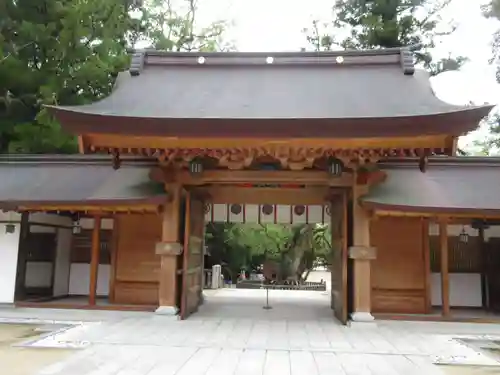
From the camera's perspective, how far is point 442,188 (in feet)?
26.5

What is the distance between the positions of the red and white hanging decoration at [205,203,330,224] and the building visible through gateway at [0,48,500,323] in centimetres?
3

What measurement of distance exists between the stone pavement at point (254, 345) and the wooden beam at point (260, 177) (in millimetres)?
2116

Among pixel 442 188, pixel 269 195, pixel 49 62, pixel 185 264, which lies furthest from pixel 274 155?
pixel 49 62

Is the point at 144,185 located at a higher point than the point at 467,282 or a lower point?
higher

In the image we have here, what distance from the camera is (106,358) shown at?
14.5ft

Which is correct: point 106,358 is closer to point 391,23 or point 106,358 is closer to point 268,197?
point 268,197

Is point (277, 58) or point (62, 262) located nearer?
point (277, 58)

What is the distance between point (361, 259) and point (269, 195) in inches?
81.7

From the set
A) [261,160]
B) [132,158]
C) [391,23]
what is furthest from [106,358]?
[391,23]

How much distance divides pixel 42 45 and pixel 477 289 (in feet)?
38.5

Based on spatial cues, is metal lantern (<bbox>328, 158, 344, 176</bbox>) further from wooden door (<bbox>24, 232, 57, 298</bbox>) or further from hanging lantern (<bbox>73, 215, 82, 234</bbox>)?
wooden door (<bbox>24, 232, 57, 298</bbox>)

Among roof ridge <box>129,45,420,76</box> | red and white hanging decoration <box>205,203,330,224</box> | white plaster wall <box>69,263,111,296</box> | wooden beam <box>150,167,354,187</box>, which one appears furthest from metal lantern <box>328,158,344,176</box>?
white plaster wall <box>69,263,111,296</box>

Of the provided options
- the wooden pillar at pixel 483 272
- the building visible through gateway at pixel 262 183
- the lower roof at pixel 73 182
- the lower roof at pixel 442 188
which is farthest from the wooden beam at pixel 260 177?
the wooden pillar at pixel 483 272

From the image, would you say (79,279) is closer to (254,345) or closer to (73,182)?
(73,182)
